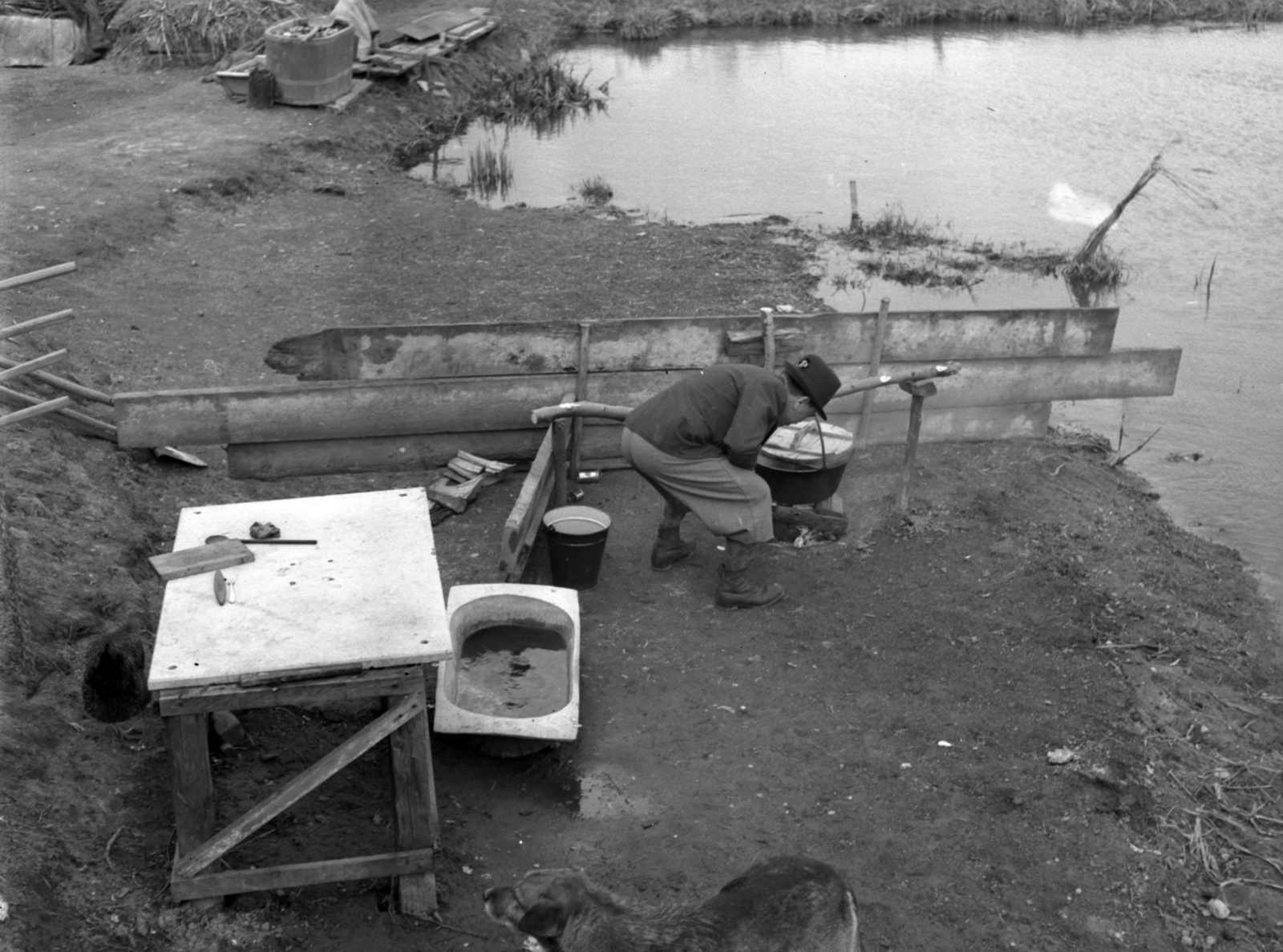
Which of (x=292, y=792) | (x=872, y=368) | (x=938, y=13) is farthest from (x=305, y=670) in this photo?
(x=938, y=13)

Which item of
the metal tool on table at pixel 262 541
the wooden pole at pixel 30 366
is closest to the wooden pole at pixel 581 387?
the wooden pole at pixel 30 366

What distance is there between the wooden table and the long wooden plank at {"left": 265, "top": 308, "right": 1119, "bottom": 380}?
3.52 meters

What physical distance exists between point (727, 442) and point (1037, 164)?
1537 centimetres

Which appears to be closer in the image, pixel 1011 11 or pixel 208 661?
pixel 208 661

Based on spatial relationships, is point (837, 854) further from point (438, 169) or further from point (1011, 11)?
point (1011, 11)

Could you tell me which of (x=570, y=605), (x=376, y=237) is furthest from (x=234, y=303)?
(x=570, y=605)

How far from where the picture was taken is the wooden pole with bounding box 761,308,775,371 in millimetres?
9289

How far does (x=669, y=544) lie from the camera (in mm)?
8461

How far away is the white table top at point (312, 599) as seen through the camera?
4895 mm

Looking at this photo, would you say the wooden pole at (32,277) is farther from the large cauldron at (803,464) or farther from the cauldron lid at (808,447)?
→ the cauldron lid at (808,447)

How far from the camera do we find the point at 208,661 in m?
4.85

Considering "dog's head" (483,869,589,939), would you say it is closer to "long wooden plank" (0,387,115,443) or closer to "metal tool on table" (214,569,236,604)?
"metal tool on table" (214,569,236,604)

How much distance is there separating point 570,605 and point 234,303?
6.66 metres

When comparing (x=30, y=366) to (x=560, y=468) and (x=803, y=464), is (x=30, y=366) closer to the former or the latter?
(x=560, y=468)
